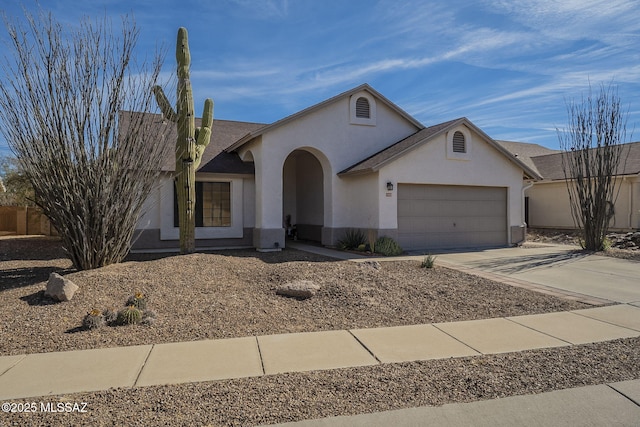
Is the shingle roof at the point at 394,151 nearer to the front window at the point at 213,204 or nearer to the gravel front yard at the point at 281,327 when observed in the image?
the front window at the point at 213,204

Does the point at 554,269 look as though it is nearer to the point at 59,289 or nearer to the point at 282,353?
the point at 282,353

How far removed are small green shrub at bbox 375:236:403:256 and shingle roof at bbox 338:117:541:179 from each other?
7.68ft

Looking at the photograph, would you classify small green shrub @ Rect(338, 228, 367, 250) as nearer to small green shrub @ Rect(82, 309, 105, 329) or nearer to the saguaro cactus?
the saguaro cactus

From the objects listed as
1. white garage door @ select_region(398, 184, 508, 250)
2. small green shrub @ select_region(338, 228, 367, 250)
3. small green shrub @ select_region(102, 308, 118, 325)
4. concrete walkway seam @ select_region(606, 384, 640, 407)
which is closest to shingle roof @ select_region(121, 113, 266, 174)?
small green shrub @ select_region(338, 228, 367, 250)

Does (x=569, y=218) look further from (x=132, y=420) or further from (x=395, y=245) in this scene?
(x=132, y=420)

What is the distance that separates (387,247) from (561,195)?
14.4m

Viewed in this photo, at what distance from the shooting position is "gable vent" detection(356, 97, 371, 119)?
648 inches

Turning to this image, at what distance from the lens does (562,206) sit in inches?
896

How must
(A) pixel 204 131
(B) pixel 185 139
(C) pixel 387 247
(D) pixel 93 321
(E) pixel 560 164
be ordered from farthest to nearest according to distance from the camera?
(E) pixel 560 164 → (C) pixel 387 247 → (A) pixel 204 131 → (B) pixel 185 139 → (D) pixel 93 321

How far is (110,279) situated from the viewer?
8016 millimetres

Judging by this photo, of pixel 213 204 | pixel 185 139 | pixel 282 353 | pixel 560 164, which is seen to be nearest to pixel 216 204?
pixel 213 204

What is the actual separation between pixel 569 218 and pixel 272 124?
55.4 ft

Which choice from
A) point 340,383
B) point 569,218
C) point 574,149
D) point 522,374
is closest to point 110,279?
point 340,383

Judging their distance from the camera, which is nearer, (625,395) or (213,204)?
(625,395)
